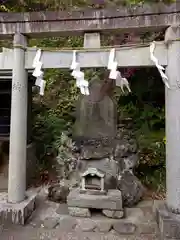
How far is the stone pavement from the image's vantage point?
357 cm

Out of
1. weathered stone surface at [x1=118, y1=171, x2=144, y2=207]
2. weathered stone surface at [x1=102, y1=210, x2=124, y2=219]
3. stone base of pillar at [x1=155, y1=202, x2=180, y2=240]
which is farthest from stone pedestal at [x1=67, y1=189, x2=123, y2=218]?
stone base of pillar at [x1=155, y1=202, x2=180, y2=240]

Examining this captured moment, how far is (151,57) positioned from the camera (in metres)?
3.64

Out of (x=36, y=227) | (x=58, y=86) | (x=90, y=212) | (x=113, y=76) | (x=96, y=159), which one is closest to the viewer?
(x=113, y=76)

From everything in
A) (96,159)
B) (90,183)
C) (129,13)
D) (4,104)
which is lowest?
(90,183)

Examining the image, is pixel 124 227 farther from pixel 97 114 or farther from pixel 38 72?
pixel 38 72

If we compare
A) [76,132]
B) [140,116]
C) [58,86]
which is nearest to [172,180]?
[76,132]

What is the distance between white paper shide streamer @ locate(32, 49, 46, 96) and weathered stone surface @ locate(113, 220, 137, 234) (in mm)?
2300

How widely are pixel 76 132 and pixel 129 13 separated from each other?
2.42 m

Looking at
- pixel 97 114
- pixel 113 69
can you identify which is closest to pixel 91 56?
pixel 113 69

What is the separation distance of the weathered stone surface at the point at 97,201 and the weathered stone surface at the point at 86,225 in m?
0.23

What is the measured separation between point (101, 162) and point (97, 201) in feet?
2.49

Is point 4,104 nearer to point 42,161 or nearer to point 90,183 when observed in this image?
point 42,161

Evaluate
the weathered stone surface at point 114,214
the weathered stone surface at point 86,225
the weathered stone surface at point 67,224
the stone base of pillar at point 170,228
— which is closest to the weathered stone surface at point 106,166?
the weathered stone surface at point 114,214

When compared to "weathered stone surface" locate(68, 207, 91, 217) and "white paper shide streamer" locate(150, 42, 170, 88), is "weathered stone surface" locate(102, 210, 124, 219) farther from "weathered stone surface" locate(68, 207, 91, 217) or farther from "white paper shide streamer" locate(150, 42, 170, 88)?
"white paper shide streamer" locate(150, 42, 170, 88)
